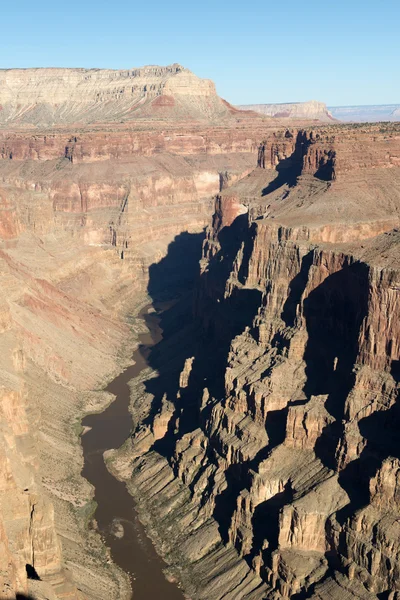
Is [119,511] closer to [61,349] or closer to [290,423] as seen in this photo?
[290,423]

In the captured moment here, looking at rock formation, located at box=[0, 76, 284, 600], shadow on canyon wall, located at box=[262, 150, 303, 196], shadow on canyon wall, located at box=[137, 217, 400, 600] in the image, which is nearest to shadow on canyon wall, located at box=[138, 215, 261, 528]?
shadow on canyon wall, located at box=[137, 217, 400, 600]

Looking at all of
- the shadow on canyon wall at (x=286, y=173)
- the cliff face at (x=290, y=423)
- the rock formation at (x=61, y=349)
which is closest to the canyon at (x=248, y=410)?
the cliff face at (x=290, y=423)

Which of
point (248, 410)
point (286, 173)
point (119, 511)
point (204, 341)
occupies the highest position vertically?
point (286, 173)

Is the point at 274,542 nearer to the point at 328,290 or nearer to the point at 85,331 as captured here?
the point at 328,290

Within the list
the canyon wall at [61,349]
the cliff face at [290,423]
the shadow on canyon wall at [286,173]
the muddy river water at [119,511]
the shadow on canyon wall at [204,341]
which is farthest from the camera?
the shadow on canyon wall at [286,173]

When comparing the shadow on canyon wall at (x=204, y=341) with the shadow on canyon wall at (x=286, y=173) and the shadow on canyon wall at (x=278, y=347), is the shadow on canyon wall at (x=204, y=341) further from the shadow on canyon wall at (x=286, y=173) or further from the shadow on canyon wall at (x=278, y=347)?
the shadow on canyon wall at (x=286, y=173)

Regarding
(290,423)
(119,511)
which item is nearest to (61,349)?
(119,511)
